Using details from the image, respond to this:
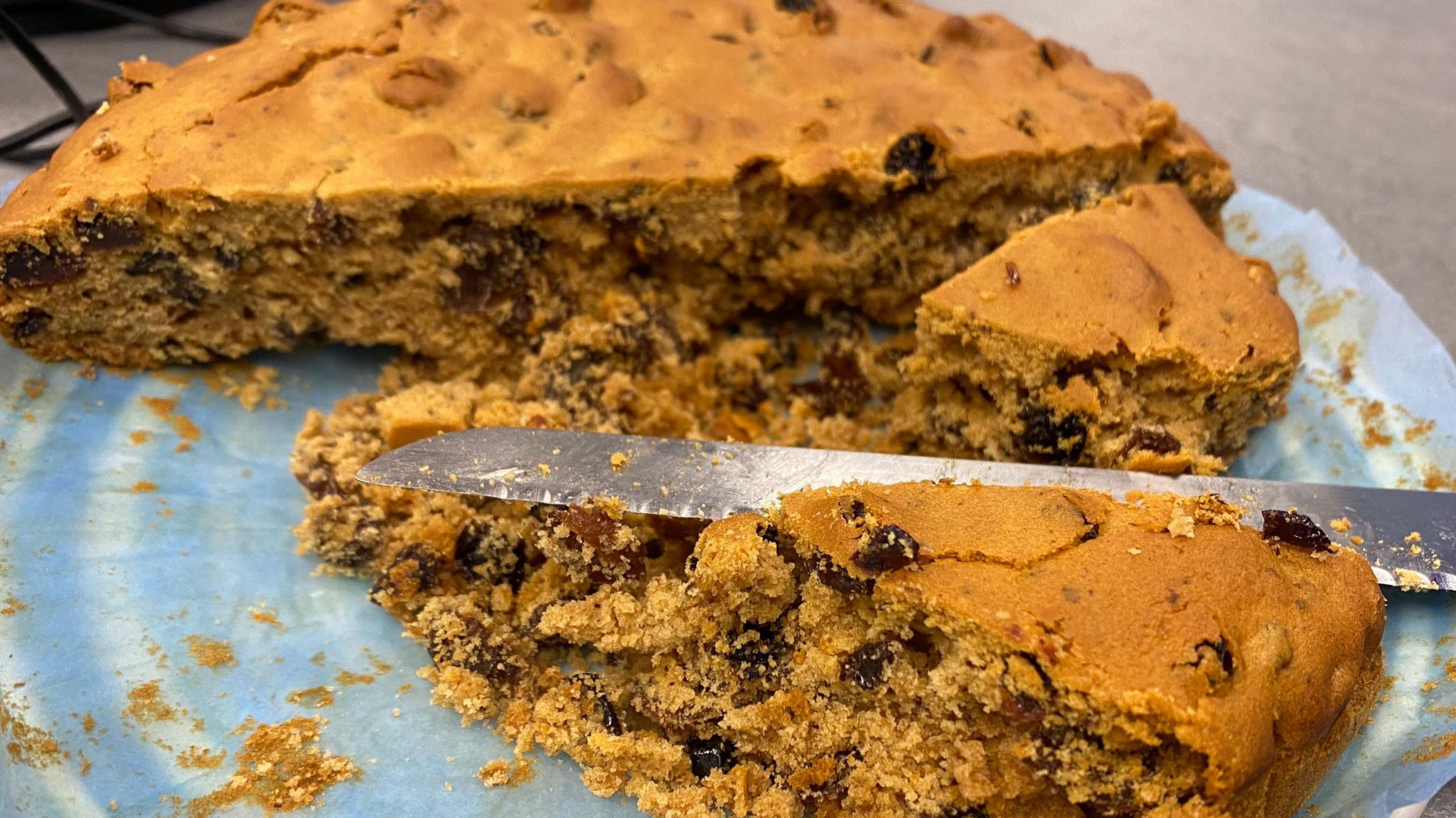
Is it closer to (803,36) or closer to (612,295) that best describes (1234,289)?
(803,36)

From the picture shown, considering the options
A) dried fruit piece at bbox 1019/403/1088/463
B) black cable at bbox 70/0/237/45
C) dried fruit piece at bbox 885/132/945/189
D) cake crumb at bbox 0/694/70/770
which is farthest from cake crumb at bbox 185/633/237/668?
black cable at bbox 70/0/237/45

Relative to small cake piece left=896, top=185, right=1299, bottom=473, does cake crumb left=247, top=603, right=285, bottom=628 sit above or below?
above

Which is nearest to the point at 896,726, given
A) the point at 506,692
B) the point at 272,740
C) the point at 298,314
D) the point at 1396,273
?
the point at 506,692

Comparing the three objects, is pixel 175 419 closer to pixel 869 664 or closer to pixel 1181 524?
pixel 869 664

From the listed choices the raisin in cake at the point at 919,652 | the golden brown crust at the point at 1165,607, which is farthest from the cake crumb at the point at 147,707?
the golden brown crust at the point at 1165,607

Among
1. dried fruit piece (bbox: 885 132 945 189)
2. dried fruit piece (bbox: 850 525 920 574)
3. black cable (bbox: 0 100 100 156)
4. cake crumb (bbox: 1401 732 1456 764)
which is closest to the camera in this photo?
dried fruit piece (bbox: 850 525 920 574)

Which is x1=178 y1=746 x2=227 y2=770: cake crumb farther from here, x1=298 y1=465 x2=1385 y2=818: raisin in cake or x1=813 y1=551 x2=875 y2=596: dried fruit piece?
x1=813 y1=551 x2=875 y2=596: dried fruit piece
